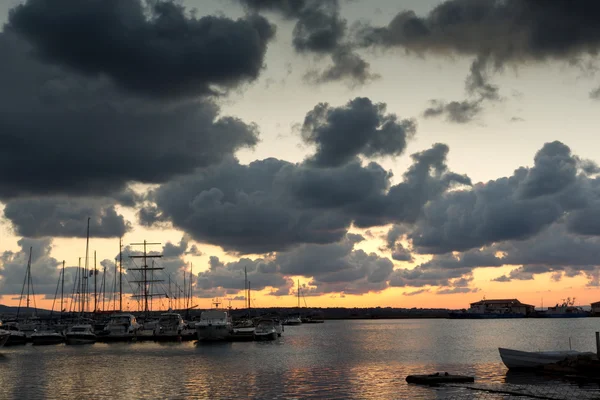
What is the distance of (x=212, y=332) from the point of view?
129m

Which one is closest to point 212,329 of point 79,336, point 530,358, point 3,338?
point 79,336

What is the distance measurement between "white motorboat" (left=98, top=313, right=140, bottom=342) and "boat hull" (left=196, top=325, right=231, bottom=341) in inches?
A: 644

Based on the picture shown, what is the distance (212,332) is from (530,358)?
7254 cm

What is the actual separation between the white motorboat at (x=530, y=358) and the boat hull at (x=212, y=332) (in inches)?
2720

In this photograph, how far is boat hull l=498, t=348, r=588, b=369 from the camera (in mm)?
69750

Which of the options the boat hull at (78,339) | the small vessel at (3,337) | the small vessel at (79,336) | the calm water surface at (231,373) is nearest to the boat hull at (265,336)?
the calm water surface at (231,373)

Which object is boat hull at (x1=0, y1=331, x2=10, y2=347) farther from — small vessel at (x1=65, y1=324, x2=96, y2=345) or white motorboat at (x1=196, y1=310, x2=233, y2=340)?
white motorboat at (x1=196, y1=310, x2=233, y2=340)

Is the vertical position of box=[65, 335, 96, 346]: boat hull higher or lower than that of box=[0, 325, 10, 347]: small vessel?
lower

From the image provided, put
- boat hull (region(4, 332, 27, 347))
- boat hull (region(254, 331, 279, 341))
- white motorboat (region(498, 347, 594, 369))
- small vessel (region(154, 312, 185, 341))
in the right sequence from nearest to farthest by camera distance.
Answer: white motorboat (region(498, 347, 594, 369)) < boat hull (region(4, 332, 27, 347)) < small vessel (region(154, 312, 185, 341)) < boat hull (region(254, 331, 279, 341))

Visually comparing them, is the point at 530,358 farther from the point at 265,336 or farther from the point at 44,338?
the point at 44,338

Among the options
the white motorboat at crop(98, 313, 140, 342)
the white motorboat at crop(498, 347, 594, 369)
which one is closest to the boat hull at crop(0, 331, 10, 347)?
the white motorboat at crop(98, 313, 140, 342)

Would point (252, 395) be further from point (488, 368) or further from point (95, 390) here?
point (488, 368)

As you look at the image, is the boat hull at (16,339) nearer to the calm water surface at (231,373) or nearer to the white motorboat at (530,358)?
the calm water surface at (231,373)

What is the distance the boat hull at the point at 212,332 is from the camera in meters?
128
